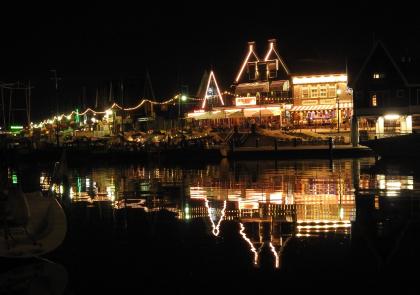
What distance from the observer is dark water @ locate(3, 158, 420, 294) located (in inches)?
447

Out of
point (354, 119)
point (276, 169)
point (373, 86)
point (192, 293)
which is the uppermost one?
point (373, 86)

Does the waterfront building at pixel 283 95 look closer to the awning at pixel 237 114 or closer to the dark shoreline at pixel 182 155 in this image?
the awning at pixel 237 114

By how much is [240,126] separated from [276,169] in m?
26.8

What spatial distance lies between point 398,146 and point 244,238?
102 ft

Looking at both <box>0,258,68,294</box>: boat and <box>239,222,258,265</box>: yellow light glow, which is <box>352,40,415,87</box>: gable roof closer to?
<box>239,222,258,265</box>: yellow light glow

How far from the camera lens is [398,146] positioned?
42844mm

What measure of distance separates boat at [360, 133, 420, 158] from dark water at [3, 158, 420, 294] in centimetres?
1627

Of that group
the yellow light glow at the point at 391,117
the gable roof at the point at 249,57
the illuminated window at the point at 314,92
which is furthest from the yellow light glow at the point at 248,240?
the gable roof at the point at 249,57

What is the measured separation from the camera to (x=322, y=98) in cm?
6169

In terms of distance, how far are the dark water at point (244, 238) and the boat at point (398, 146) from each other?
16.3m

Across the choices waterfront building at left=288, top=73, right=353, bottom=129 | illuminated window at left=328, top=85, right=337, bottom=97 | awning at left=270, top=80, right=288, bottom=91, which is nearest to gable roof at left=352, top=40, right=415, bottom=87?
waterfront building at left=288, top=73, right=353, bottom=129

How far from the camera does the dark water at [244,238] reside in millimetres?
11354

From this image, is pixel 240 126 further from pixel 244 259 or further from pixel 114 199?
pixel 244 259


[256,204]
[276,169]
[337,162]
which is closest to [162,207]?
[256,204]
